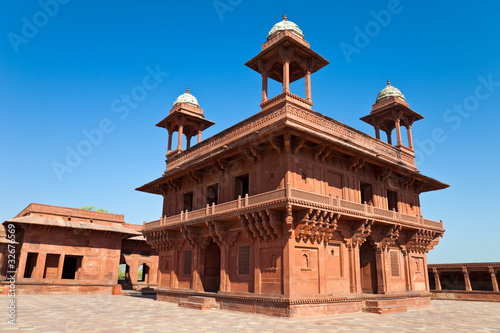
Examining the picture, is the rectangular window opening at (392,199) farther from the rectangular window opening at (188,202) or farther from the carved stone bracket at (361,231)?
the rectangular window opening at (188,202)

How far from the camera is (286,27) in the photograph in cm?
1942

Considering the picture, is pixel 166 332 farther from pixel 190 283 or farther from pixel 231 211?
pixel 190 283

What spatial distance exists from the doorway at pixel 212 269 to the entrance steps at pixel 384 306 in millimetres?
8007

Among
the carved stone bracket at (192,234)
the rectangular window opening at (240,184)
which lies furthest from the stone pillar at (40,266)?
the rectangular window opening at (240,184)

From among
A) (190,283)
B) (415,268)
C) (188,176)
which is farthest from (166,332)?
(415,268)

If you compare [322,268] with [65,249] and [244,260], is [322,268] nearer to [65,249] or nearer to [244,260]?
[244,260]

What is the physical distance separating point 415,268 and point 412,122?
9.71 metres

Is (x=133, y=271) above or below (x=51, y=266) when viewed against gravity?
below

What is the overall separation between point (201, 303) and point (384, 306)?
27.5 feet

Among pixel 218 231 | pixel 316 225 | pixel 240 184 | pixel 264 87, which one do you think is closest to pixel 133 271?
pixel 218 231

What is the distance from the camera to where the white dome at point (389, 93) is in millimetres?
24398

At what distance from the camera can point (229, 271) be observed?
59.0ft

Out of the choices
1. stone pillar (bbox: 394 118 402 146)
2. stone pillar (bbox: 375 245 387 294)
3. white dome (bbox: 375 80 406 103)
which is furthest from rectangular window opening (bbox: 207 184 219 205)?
white dome (bbox: 375 80 406 103)

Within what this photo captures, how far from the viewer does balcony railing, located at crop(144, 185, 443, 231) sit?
1484 cm
